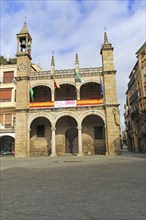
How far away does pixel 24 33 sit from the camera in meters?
26.8

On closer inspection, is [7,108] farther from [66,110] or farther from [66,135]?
[66,110]

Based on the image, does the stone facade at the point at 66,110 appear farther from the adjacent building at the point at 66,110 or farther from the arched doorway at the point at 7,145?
the arched doorway at the point at 7,145

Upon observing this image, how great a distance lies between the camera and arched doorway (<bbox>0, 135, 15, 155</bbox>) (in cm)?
2993

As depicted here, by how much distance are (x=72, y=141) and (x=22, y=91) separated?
892 centimetres

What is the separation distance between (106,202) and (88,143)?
65.2ft

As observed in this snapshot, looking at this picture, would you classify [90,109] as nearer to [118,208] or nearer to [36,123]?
[36,123]

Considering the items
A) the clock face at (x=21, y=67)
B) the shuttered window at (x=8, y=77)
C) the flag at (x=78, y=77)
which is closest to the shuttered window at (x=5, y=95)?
the shuttered window at (x=8, y=77)

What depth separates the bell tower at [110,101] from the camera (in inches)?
861

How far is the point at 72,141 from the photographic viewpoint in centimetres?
2555

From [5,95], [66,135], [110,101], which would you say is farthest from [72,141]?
[5,95]

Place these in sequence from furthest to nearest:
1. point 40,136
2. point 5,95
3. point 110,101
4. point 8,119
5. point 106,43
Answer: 1. point 5,95
2. point 8,119
3. point 40,136
4. point 106,43
5. point 110,101

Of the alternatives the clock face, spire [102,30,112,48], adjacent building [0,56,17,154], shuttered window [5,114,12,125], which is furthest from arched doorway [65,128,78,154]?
spire [102,30,112,48]

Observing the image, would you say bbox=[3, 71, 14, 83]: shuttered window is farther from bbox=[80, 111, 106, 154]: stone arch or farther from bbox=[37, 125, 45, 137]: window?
bbox=[80, 111, 106, 154]: stone arch

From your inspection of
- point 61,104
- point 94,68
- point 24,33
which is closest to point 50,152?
point 61,104
